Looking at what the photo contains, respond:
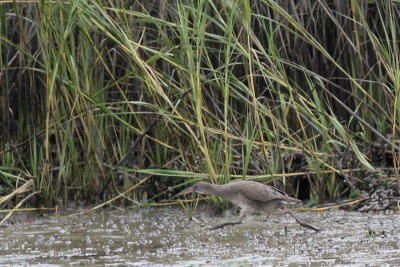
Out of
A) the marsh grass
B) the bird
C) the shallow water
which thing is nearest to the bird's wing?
the bird

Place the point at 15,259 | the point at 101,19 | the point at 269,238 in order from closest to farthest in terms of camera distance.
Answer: the point at 15,259 < the point at 269,238 < the point at 101,19

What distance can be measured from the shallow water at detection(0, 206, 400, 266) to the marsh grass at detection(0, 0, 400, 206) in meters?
0.33

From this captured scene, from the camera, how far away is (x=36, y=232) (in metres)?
6.79

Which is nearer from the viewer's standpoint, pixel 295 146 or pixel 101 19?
pixel 101 19

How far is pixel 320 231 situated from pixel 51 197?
93.5 inches

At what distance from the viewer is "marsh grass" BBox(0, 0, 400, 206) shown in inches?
274

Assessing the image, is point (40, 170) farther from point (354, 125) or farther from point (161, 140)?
point (354, 125)

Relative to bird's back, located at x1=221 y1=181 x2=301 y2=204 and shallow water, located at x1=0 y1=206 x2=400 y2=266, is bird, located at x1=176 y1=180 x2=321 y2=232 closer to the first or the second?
bird's back, located at x1=221 y1=181 x2=301 y2=204

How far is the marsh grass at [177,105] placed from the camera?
6957 millimetres

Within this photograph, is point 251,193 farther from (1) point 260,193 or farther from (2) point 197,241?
(2) point 197,241

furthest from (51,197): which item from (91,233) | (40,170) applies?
(91,233)

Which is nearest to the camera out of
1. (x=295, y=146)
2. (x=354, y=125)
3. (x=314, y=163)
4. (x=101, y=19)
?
(x=101, y=19)

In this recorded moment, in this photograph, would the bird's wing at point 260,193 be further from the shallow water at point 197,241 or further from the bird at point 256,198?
the shallow water at point 197,241

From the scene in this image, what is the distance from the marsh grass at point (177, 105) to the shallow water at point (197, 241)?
33 cm
